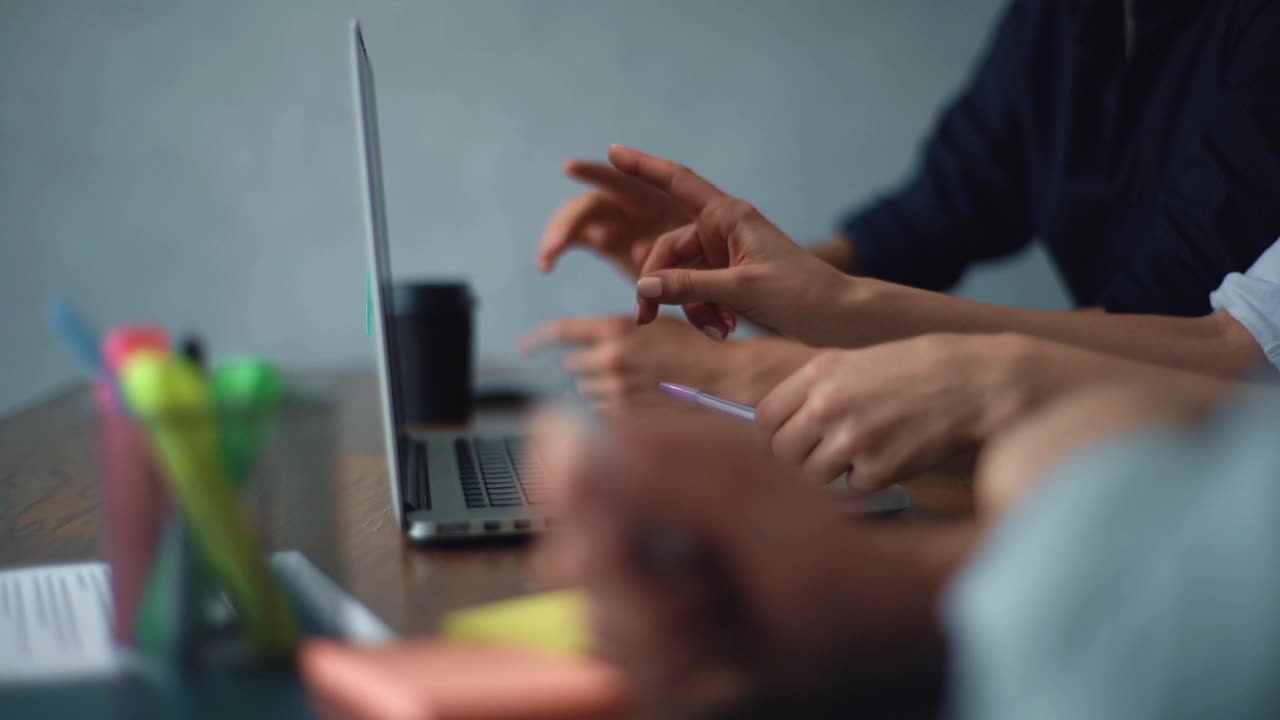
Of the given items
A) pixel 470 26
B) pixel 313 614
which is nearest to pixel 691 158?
pixel 470 26

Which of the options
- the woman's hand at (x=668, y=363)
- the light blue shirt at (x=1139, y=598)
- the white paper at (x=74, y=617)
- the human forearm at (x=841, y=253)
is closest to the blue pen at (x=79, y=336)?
the white paper at (x=74, y=617)

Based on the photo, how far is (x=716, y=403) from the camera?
0.78 m

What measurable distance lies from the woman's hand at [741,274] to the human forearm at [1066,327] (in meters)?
0.02

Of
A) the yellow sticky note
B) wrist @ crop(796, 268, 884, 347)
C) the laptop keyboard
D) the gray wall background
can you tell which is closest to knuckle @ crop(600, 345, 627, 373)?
the laptop keyboard

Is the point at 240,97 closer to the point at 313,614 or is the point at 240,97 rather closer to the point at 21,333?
the point at 21,333

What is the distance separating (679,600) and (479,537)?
1.12ft

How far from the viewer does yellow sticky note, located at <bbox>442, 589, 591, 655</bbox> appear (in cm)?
37

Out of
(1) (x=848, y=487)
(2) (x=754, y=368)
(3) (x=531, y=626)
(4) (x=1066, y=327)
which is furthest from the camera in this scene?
(2) (x=754, y=368)

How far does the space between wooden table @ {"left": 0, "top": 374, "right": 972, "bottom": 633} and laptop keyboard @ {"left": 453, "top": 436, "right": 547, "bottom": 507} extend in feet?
0.19

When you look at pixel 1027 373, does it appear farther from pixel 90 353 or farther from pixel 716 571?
pixel 90 353

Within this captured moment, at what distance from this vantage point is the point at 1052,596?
0.96 feet

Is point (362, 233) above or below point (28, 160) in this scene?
below

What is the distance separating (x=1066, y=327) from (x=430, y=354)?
619mm

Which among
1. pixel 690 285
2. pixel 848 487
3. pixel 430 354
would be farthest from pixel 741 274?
pixel 430 354
